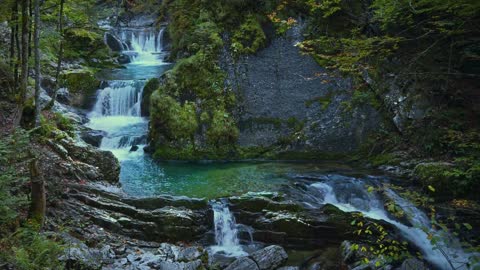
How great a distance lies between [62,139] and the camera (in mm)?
10531

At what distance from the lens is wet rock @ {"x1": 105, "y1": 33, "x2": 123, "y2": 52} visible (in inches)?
1012

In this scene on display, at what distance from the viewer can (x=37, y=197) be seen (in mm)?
6375

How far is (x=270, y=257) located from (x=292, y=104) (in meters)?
8.44

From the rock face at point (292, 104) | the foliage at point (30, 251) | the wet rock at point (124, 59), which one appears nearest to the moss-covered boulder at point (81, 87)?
the wet rock at point (124, 59)

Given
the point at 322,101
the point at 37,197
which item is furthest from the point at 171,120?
the point at 37,197

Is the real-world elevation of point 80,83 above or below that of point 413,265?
above

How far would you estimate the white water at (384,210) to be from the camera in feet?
27.6

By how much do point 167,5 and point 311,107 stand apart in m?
12.7

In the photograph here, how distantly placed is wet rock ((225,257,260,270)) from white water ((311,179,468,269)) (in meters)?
3.47

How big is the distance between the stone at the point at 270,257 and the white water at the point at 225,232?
74cm

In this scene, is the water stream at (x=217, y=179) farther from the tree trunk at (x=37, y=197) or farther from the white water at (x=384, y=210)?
the tree trunk at (x=37, y=197)

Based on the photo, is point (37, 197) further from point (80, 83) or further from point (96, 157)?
point (80, 83)

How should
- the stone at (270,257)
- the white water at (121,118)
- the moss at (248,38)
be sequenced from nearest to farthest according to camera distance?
the stone at (270,257) → the white water at (121,118) → the moss at (248,38)

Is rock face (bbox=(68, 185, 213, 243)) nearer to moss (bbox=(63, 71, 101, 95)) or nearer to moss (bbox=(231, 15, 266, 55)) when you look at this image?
moss (bbox=(231, 15, 266, 55))
